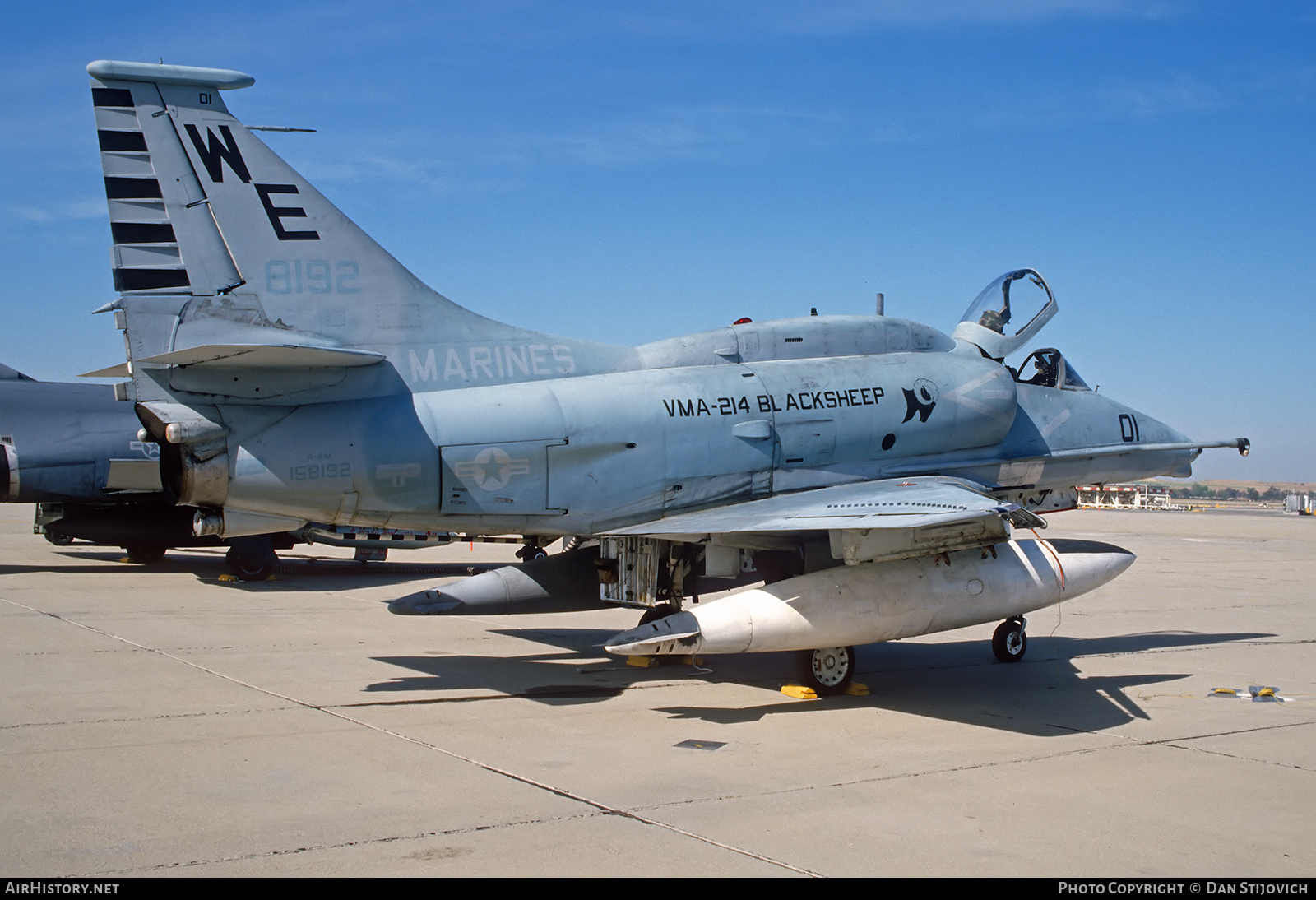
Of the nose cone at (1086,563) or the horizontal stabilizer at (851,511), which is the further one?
the nose cone at (1086,563)

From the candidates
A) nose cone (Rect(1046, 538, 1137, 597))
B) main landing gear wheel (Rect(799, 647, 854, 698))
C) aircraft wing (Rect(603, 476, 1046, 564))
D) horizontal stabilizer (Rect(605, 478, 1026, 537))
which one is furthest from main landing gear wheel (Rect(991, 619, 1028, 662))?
main landing gear wheel (Rect(799, 647, 854, 698))

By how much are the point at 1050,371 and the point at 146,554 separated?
52.1 ft

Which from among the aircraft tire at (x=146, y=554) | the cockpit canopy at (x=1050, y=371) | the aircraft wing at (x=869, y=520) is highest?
the cockpit canopy at (x=1050, y=371)

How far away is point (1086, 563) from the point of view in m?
9.96

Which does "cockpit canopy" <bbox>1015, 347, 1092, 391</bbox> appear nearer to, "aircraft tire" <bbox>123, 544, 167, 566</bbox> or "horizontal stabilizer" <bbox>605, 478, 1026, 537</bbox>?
"horizontal stabilizer" <bbox>605, 478, 1026, 537</bbox>

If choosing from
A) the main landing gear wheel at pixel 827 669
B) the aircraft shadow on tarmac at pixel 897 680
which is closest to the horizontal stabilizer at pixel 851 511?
the main landing gear wheel at pixel 827 669

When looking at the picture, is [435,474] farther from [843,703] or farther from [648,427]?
[843,703]

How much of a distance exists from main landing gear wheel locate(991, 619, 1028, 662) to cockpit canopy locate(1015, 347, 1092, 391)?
2.64m

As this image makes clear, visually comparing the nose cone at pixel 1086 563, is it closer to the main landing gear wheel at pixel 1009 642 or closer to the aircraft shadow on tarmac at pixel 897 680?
the aircraft shadow on tarmac at pixel 897 680

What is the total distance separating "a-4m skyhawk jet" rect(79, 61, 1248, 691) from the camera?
8.16 m

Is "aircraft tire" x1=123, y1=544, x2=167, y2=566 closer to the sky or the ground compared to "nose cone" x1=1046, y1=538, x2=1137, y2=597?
closer to the ground

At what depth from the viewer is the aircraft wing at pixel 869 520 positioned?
797cm

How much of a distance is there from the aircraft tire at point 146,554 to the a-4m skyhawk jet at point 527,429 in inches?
437
